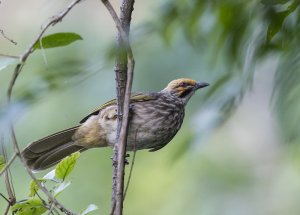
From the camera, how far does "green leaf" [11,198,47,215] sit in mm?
1855

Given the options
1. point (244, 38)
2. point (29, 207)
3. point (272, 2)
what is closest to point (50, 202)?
point (29, 207)

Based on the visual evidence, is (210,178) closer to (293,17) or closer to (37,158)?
(37,158)

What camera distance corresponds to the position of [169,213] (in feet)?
15.0

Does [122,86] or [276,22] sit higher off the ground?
[276,22]

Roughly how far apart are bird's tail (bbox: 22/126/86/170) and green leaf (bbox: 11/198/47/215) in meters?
1.32

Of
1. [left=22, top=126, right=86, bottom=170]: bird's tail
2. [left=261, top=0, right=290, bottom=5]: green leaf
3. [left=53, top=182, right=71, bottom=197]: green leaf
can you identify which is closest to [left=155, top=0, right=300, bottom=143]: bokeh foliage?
[left=261, top=0, right=290, bottom=5]: green leaf

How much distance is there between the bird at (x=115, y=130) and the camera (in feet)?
11.3

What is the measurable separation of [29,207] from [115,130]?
172 cm

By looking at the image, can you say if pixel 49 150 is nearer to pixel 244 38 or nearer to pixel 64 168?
pixel 64 168

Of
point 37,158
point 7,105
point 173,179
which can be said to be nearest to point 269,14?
point 7,105

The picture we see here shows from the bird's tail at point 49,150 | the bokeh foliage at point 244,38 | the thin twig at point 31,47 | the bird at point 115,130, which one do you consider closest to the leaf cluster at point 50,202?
the thin twig at point 31,47

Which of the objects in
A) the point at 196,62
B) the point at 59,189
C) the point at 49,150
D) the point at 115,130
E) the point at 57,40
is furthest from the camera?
the point at 115,130

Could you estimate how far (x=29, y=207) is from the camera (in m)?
1.89

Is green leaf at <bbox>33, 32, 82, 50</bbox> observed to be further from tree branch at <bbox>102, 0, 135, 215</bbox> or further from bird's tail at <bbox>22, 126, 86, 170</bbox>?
bird's tail at <bbox>22, 126, 86, 170</bbox>
